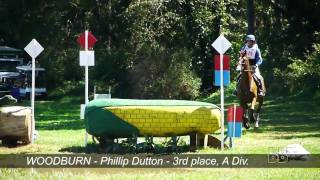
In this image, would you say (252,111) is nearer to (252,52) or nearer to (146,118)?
(252,52)

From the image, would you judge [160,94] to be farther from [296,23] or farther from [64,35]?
[64,35]

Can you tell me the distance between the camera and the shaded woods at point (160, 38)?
3462 cm

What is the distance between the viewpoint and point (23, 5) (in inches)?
1887

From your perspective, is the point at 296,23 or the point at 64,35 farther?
the point at 64,35

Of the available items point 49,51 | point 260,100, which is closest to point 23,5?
point 49,51

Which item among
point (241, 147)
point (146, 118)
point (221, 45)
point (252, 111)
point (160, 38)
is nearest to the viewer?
point (146, 118)

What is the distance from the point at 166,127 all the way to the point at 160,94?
24.5 m

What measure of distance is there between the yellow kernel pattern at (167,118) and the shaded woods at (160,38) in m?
17.6

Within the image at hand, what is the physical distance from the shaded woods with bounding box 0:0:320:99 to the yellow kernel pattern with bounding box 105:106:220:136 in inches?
693

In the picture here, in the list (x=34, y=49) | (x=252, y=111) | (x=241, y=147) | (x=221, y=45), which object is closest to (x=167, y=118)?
(x=241, y=147)

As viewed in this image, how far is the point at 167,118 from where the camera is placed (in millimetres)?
13055

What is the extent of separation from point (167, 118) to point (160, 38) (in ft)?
93.1

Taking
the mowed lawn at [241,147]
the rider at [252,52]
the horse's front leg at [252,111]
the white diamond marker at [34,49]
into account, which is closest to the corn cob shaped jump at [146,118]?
the mowed lawn at [241,147]

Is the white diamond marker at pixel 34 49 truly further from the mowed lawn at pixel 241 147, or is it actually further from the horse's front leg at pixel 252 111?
the horse's front leg at pixel 252 111
